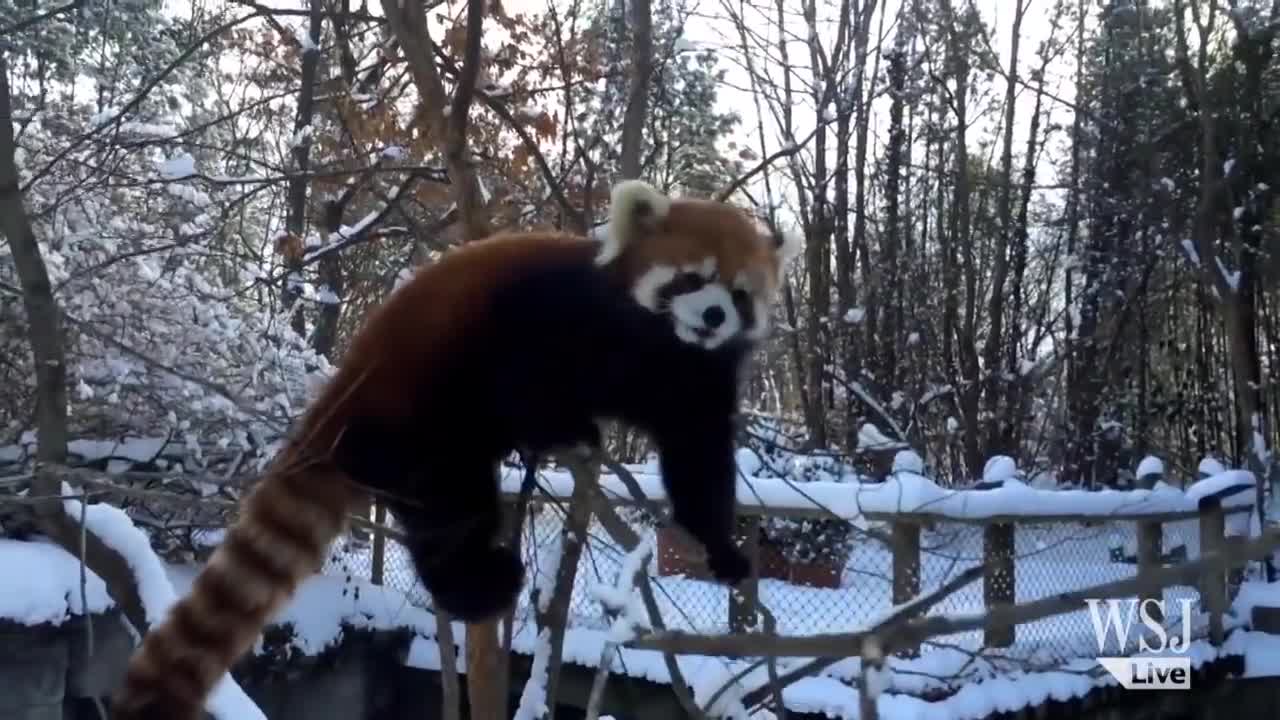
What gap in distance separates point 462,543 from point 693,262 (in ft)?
2.27

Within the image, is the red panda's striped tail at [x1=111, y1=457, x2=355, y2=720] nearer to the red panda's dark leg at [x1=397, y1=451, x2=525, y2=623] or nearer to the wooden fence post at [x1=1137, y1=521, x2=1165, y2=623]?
the red panda's dark leg at [x1=397, y1=451, x2=525, y2=623]

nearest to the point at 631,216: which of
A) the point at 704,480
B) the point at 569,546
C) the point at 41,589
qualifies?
the point at 704,480

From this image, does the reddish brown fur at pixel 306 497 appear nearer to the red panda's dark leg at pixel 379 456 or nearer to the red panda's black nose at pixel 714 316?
the red panda's dark leg at pixel 379 456

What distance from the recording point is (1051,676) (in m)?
5.14

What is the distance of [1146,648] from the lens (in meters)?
5.56

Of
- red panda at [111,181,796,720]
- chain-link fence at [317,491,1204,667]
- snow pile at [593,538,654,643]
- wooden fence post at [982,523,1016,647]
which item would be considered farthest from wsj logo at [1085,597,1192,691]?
snow pile at [593,538,654,643]

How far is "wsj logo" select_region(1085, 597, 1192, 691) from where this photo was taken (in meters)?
5.19

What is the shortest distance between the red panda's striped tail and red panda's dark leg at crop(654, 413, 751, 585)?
0.64m

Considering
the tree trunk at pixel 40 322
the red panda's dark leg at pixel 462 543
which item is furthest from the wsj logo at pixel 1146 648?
the tree trunk at pixel 40 322

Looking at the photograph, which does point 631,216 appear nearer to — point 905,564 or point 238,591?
point 238,591

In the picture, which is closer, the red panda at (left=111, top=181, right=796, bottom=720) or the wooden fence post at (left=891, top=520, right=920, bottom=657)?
the red panda at (left=111, top=181, right=796, bottom=720)

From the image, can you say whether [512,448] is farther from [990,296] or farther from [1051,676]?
[990,296]

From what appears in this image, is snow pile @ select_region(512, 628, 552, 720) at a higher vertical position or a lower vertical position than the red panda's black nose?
lower

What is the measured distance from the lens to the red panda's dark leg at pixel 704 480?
2.27 m
